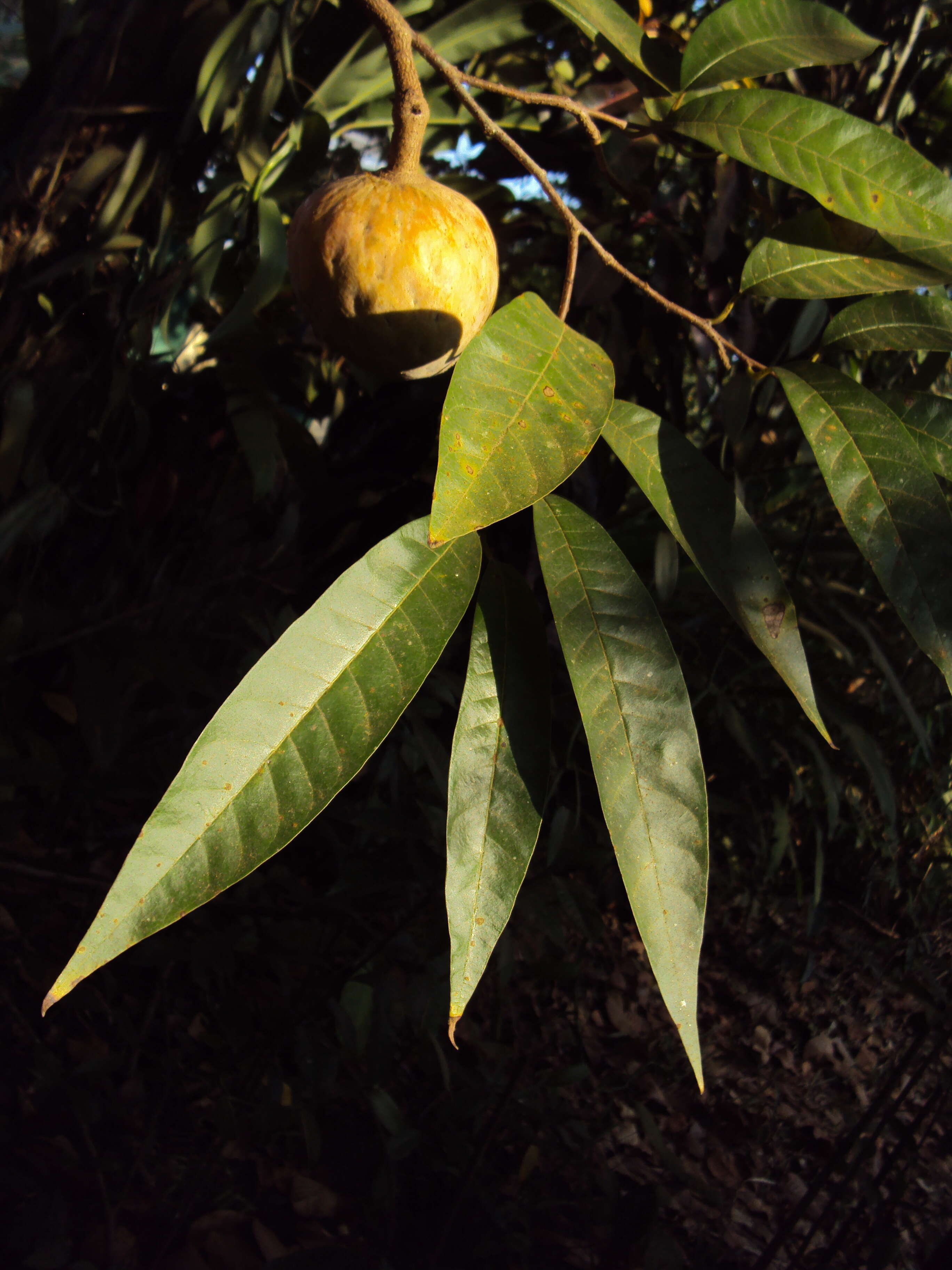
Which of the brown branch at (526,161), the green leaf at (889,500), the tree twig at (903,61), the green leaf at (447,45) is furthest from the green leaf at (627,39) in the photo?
the tree twig at (903,61)

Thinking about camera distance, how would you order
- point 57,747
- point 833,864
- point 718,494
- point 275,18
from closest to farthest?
1. point 718,494
2. point 275,18
3. point 57,747
4. point 833,864

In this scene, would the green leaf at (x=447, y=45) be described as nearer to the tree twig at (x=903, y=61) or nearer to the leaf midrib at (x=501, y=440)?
the tree twig at (x=903, y=61)

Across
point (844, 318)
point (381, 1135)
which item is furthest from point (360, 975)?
point (844, 318)

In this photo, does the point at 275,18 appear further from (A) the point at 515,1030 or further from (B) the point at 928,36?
(A) the point at 515,1030

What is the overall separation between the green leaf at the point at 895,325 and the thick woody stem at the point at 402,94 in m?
0.30

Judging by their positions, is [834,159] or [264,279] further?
[264,279]

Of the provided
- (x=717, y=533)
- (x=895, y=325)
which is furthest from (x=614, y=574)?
(x=895, y=325)

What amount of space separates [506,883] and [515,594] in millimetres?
165

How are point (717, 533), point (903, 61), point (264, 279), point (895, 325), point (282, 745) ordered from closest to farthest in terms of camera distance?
point (282, 745)
point (717, 533)
point (895, 325)
point (264, 279)
point (903, 61)

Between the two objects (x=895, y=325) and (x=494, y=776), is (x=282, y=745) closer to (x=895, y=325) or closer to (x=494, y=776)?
(x=494, y=776)

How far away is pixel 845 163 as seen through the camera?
50cm

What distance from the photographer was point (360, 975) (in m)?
1.14

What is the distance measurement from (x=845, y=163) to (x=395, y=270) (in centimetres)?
26

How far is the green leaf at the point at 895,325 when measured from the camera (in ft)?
1.86
